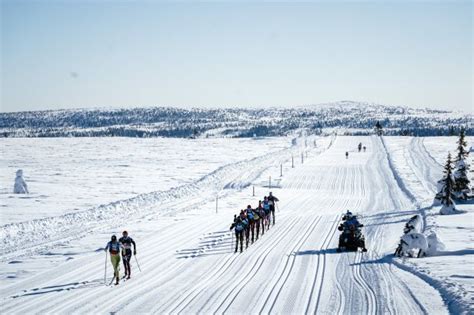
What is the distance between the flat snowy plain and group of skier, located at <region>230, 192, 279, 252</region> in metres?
0.66

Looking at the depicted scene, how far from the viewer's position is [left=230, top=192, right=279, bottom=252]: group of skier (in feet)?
65.2

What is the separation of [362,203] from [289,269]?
2185cm

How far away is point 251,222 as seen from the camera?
21672 millimetres

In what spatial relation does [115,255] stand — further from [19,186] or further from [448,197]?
[19,186]

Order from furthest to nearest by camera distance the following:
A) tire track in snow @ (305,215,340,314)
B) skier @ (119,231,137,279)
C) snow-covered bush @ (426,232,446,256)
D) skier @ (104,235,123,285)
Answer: snow-covered bush @ (426,232,446,256) → skier @ (119,231,137,279) → skier @ (104,235,123,285) → tire track in snow @ (305,215,340,314)

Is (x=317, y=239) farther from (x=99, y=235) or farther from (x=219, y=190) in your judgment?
(x=219, y=190)

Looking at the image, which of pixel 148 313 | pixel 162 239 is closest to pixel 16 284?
pixel 148 313

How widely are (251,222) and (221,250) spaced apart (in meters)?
2.34

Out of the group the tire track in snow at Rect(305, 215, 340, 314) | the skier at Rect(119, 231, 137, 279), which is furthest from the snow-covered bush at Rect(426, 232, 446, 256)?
the skier at Rect(119, 231, 137, 279)

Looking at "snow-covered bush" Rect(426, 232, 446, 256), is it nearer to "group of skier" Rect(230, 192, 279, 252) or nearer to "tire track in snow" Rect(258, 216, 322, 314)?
"tire track in snow" Rect(258, 216, 322, 314)

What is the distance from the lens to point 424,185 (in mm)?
45719

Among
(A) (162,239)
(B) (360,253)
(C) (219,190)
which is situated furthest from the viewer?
(C) (219,190)

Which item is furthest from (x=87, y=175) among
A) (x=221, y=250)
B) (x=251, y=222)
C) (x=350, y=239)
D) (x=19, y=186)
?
(x=350, y=239)

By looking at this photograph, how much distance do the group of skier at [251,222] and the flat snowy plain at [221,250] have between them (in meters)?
0.66
